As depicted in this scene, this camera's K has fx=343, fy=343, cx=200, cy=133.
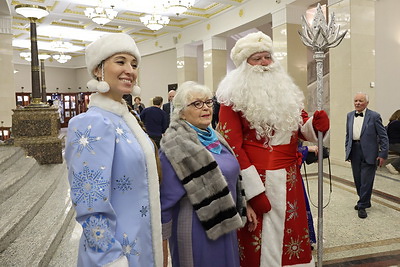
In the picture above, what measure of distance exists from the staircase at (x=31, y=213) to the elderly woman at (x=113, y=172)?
6.39 ft

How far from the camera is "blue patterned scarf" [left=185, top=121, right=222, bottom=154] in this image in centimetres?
193

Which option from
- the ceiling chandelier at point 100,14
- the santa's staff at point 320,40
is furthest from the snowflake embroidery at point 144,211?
the ceiling chandelier at point 100,14

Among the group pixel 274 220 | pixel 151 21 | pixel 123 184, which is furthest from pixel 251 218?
pixel 151 21

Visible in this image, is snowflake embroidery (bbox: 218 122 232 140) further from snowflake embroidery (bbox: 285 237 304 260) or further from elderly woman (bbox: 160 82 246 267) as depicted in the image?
snowflake embroidery (bbox: 285 237 304 260)

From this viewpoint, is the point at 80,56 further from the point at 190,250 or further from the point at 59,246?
the point at 190,250

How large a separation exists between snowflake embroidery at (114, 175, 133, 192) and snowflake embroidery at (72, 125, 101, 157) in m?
0.17

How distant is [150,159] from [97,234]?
0.36 m

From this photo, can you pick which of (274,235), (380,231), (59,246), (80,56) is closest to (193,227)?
(274,235)

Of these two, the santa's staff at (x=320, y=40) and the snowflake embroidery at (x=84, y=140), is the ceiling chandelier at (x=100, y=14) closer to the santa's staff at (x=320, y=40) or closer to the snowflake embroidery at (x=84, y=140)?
the santa's staff at (x=320, y=40)

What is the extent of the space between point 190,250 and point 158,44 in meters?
16.6

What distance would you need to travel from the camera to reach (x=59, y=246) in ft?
11.6

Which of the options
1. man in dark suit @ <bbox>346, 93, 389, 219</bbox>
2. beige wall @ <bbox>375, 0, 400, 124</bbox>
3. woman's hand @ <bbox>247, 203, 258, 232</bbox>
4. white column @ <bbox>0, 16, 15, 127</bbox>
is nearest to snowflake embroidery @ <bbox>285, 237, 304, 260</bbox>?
woman's hand @ <bbox>247, 203, 258, 232</bbox>

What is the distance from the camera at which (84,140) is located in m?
1.27

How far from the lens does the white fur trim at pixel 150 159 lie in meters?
1.43
